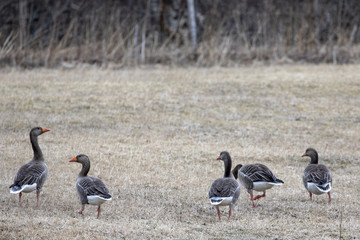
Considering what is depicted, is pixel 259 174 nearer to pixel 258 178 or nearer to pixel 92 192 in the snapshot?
pixel 258 178

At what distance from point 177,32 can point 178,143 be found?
52.1ft

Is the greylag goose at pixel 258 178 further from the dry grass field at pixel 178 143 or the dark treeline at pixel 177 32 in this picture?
the dark treeline at pixel 177 32

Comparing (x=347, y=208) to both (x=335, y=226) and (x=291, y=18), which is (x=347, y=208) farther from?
(x=291, y=18)

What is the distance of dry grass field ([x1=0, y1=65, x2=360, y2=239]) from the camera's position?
8547 mm

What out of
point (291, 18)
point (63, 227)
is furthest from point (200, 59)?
point (63, 227)

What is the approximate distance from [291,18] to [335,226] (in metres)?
21.4

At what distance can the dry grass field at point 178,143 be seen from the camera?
8.55 m

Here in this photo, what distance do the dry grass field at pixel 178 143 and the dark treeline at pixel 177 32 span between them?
1.34 meters

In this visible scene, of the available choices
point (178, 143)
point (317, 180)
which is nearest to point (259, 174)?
point (317, 180)

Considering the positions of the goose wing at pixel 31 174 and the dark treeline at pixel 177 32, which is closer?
the goose wing at pixel 31 174

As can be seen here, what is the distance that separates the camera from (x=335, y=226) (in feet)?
28.5

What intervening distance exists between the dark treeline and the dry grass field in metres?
1.34

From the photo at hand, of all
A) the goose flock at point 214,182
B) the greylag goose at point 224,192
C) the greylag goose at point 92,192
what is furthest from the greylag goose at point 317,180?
the greylag goose at point 92,192

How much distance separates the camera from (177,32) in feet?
98.1
